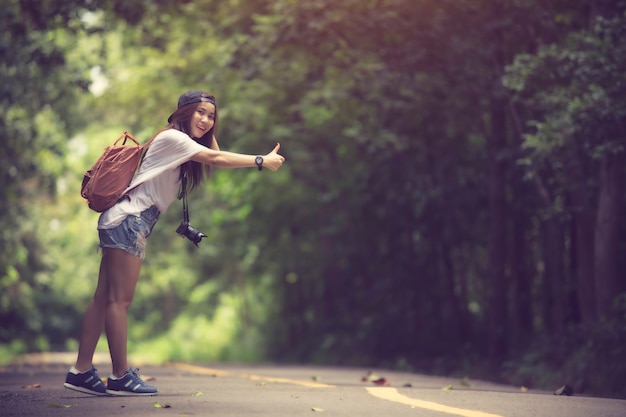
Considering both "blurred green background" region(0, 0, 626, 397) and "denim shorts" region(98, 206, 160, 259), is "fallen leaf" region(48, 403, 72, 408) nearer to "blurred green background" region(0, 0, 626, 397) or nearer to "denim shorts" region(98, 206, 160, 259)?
"denim shorts" region(98, 206, 160, 259)

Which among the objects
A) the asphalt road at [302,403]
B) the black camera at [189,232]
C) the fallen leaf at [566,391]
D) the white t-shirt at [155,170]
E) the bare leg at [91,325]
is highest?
the white t-shirt at [155,170]

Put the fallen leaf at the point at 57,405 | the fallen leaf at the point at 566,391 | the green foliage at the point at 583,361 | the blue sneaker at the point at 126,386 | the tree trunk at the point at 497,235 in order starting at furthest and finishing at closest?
the tree trunk at the point at 497,235 < the green foliage at the point at 583,361 < the fallen leaf at the point at 566,391 < the blue sneaker at the point at 126,386 < the fallen leaf at the point at 57,405

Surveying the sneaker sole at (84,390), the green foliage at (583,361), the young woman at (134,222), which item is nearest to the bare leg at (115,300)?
the young woman at (134,222)

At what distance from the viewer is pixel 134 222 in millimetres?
7148

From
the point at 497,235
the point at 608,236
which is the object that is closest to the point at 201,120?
the point at 608,236

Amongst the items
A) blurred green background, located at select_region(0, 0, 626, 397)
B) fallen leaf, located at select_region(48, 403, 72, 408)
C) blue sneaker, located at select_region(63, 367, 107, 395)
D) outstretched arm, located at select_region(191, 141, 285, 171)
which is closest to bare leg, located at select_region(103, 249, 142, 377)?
blue sneaker, located at select_region(63, 367, 107, 395)

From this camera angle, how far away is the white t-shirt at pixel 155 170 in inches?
281

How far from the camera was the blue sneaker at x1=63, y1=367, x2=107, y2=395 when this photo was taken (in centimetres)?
730

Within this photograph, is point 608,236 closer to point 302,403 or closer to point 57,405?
point 302,403

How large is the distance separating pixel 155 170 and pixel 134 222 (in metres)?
0.36

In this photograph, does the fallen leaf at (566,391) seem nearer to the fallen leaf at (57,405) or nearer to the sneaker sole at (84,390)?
the sneaker sole at (84,390)

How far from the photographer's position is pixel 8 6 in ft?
61.0

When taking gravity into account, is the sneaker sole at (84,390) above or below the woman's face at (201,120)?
below

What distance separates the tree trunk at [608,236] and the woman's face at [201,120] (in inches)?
287
